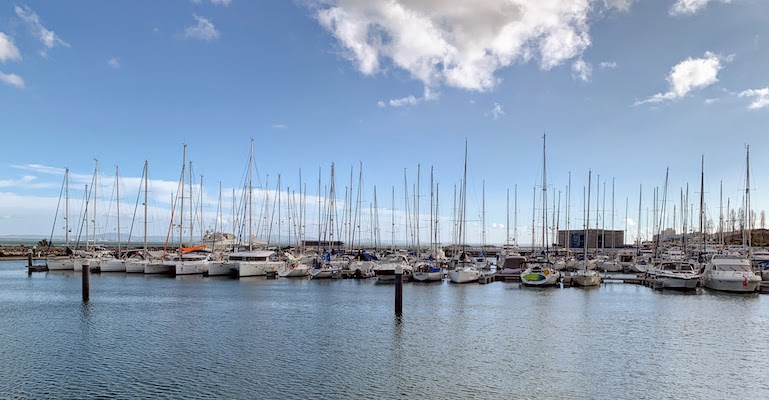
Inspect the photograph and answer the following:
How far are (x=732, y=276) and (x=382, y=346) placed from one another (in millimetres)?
41155

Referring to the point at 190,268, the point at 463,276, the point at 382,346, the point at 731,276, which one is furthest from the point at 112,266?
the point at 731,276

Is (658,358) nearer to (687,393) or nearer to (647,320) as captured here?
(687,393)

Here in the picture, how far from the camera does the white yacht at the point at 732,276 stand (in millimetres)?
51531

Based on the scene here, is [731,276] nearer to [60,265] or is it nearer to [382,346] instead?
[382,346]

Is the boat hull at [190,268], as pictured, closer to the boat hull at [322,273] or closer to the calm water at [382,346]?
the boat hull at [322,273]

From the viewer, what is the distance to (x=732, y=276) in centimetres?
A: 5219

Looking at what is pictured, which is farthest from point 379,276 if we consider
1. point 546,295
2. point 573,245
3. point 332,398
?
point 573,245

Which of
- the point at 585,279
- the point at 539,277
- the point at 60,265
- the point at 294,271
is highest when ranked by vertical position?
the point at 539,277

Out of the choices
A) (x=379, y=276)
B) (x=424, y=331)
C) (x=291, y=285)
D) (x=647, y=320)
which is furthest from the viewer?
(x=379, y=276)

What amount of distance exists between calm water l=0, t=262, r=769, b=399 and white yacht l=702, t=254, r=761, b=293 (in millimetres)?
1888

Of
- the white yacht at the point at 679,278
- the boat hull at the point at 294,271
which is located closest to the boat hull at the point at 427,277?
the boat hull at the point at 294,271

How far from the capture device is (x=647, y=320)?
3744cm

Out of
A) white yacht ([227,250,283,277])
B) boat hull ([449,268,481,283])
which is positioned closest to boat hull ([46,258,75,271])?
white yacht ([227,250,283,277])

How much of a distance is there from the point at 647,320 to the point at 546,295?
1497cm
